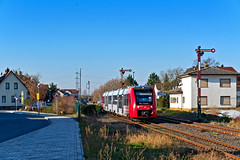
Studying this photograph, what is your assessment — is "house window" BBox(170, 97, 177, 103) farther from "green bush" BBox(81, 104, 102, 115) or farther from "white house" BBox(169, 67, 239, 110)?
"green bush" BBox(81, 104, 102, 115)

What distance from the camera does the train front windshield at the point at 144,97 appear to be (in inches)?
889

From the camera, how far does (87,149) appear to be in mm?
10219

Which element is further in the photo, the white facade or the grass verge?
the white facade

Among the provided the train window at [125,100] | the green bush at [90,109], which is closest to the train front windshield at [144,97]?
the train window at [125,100]

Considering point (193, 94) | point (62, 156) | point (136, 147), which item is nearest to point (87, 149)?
point (62, 156)

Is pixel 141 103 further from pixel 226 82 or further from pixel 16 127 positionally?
pixel 226 82

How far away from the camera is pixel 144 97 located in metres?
22.8

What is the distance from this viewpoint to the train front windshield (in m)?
22.6

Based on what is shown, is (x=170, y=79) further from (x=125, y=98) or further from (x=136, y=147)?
(x=136, y=147)

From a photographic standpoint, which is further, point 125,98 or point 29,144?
point 125,98

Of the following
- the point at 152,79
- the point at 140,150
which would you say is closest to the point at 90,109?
the point at 140,150

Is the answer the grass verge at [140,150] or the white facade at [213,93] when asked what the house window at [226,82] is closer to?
the white facade at [213,93]

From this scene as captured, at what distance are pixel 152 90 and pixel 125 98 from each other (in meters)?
3.15

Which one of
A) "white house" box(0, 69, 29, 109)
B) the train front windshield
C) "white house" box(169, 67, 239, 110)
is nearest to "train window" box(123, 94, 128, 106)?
Answer: the train front windshield
